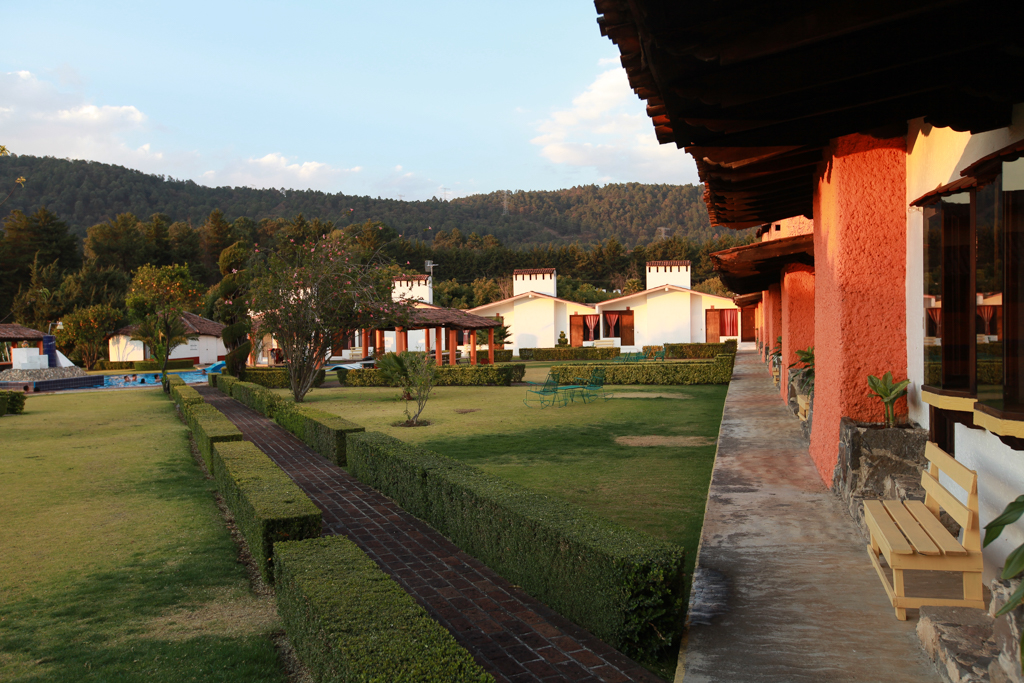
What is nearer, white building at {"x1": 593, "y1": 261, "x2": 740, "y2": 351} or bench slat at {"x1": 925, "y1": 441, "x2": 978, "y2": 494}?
bench slat at {"x1": 925, "y1": 441, "x2": 978, "y2": 494}

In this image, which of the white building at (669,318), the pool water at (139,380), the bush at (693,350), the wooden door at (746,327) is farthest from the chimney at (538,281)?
the pool water at (139,380)

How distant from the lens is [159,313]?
34.4m

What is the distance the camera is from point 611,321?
38438 mm

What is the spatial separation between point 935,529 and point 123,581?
16.5ft

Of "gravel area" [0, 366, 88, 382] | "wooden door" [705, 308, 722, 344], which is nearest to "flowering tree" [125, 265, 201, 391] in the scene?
"gravel area" [0, 366, 88, 382]

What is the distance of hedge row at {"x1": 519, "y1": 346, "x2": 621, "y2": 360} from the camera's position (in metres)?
35.5

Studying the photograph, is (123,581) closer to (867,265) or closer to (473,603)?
(473,603)

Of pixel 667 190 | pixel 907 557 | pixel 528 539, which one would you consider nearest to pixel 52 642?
pixel 528 539

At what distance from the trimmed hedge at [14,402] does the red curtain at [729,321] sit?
101 ft

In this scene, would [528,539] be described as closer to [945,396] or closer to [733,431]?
[945,396]

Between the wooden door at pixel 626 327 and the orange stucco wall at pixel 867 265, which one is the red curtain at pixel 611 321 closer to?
the wooden door at pixel 626 327

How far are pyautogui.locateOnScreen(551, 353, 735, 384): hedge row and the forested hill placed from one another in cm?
5236

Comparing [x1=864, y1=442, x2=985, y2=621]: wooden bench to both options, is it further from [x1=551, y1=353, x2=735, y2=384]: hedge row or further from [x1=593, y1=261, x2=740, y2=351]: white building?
[x1=593, y1=261, x2=740, y2=351]: white building

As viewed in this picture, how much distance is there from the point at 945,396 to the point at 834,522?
130 centimetres
